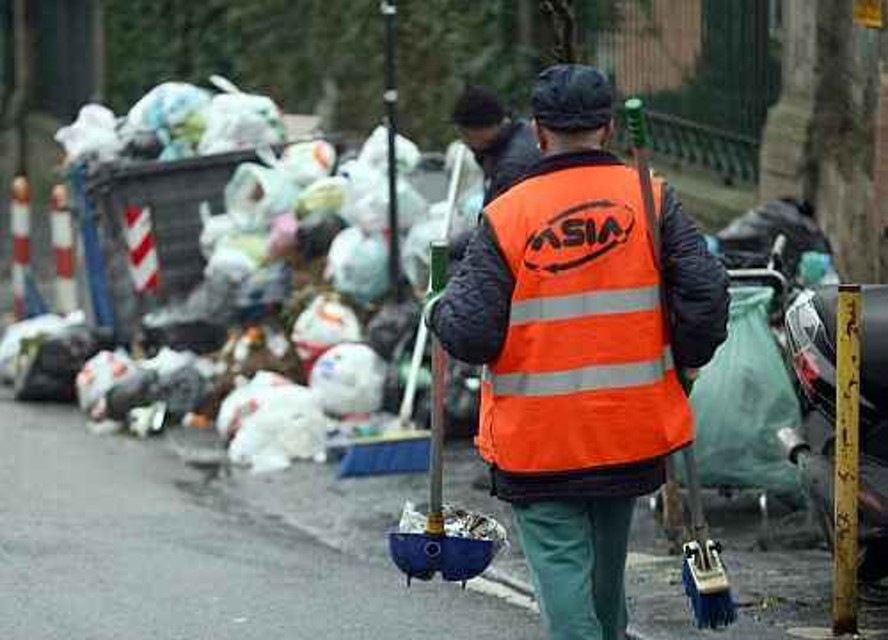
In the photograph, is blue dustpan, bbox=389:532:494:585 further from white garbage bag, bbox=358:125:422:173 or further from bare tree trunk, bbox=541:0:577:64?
white garbage bag, bbox=358:125:422:173

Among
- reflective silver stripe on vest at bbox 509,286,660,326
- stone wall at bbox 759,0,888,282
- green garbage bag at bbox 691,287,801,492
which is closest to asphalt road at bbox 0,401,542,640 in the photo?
green garbage bag at bbox 691,287,801,492

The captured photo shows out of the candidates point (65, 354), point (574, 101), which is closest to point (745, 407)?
point (574, 101)

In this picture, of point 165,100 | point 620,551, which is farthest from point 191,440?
point 620,551

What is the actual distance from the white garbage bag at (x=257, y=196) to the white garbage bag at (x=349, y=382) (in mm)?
1494

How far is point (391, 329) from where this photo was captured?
1179cm

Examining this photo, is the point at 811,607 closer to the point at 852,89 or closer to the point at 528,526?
the point at 528,526

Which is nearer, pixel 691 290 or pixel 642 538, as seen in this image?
pixel 691 290

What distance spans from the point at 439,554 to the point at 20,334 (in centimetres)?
855

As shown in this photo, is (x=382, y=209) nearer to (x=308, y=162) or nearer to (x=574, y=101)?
(x=308, y=162)

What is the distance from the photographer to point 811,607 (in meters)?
Answer: 7.50

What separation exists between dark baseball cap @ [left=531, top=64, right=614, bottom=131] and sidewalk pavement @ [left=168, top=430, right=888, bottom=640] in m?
2.20

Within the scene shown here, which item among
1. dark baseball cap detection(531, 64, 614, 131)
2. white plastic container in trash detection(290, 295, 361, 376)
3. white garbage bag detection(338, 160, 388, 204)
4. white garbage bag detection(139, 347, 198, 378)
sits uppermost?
dark baseball cap detection(531, 64, 614, 131)

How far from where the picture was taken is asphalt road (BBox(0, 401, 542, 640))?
740 centimetres

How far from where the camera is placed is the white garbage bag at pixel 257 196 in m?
12.9
